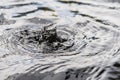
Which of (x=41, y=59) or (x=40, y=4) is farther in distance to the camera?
(x=40, y=4)

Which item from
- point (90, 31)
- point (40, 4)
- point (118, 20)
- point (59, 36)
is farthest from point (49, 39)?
point (40, 4)

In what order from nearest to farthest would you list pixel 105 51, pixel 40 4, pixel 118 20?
pixel 105 51 → pixel 118 20 → pixel 40 4

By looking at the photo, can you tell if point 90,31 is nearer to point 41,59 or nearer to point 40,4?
point 41,59

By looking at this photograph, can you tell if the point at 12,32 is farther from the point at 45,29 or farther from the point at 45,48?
the point at 45,48

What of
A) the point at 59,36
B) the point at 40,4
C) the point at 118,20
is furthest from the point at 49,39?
the point at 40,4

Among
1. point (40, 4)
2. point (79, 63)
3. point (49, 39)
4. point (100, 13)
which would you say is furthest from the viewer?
point (40, 4)

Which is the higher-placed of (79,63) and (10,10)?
(10,10)
